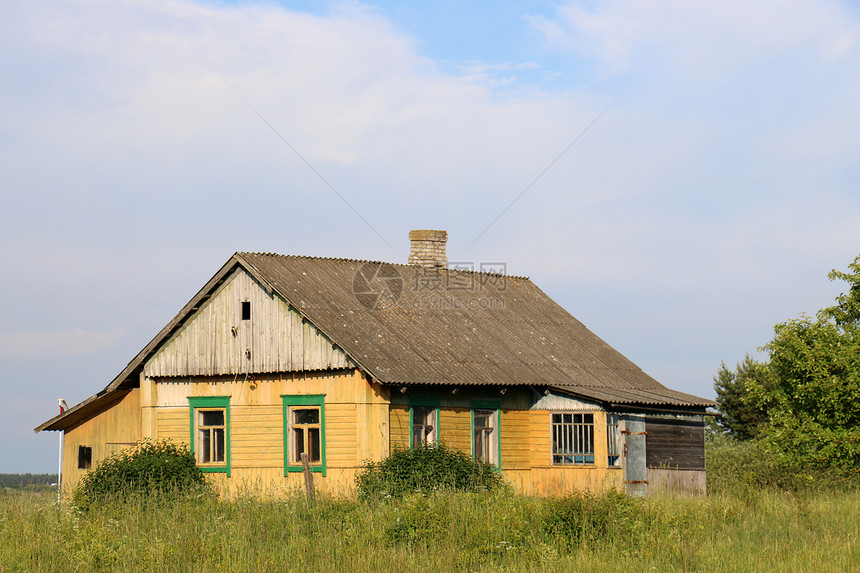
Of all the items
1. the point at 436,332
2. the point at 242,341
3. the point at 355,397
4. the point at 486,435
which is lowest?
the point at 486,435

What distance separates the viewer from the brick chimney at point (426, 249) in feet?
101

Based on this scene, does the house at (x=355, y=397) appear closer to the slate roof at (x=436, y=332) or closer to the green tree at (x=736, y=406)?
the slate roof at (x=436, y=332)

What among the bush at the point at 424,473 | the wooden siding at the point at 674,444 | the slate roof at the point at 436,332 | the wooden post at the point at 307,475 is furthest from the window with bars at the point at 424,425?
the wooden siding at the point at 674,444

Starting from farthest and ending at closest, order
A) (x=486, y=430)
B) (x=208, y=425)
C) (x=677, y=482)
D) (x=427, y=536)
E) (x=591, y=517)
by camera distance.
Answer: (x=677, y=482)
(x=208, y=425)
(x=486, y=430)
(x=591, y=517)
(x=427, y=536)

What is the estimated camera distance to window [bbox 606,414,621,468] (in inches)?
951

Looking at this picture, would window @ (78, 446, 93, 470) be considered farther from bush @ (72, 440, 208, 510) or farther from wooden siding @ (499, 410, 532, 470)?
wooden siding @ (499, 410, 532, 470)

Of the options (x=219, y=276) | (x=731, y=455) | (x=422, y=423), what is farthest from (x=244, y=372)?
(x=731, y=455)

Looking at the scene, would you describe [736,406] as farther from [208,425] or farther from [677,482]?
[208,425]

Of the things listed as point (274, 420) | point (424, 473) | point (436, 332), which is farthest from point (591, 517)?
point (436, 332)

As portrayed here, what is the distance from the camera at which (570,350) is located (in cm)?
2878

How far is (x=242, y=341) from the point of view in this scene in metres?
24.2

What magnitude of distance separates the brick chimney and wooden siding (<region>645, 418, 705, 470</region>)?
8.52 metres

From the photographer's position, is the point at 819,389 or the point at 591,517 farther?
the point at 819,389

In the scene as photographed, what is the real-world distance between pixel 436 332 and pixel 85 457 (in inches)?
394
